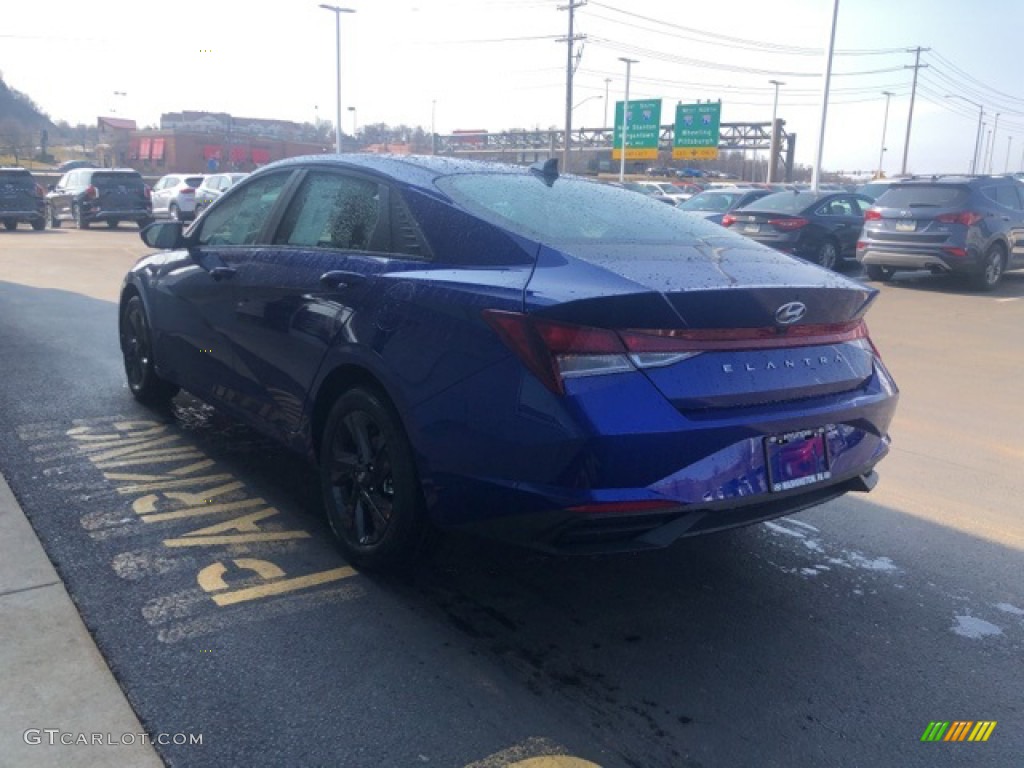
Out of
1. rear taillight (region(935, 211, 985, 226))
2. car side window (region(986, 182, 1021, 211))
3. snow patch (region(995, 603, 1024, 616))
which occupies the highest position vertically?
car side window (region(986, 182, 1021, 211))

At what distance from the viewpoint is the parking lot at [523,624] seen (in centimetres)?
285

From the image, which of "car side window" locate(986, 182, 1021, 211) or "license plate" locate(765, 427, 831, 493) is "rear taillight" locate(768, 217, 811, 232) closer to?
"car side window" locate(986, 182, 1021, 211)

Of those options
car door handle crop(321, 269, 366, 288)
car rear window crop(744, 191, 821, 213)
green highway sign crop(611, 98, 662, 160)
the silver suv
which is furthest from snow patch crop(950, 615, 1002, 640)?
green highway sign crop(611, 98, 662, 160)

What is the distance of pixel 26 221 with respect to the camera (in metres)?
26.1

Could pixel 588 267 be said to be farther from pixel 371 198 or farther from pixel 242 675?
pixel 242 675

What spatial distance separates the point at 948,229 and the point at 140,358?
480 inches

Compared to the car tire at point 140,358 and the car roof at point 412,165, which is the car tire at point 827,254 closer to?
the car tire at point 140,358

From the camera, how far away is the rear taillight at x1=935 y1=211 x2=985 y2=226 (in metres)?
14.2

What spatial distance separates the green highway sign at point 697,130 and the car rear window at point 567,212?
51.0m

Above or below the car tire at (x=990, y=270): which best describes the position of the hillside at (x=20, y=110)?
above

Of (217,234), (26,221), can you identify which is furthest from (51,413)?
(26,221)

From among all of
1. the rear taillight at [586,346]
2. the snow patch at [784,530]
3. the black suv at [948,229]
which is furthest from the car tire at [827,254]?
the rear taillight at [586,346]

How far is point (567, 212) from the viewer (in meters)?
4.02

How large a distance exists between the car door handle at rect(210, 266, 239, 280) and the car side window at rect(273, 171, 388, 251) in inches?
14.2
